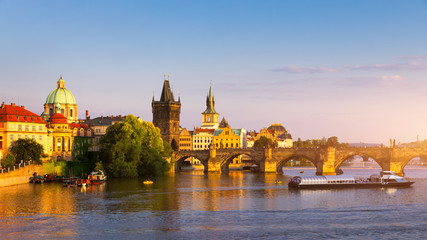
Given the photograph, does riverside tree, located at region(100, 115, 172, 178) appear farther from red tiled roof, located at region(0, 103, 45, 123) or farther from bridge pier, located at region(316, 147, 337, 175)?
bridge pier, located at region(316, 147, 337, 175)

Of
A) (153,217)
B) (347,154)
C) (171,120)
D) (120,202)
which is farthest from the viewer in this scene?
(171,120)

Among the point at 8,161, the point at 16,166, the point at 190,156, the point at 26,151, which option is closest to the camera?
the point at 8,161

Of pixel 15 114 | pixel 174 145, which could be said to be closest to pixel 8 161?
pixel 15 114

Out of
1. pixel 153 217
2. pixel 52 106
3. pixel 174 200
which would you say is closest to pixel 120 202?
pixel 174 200

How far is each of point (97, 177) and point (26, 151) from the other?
12988 millimetres

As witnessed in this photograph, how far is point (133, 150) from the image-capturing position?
109 m

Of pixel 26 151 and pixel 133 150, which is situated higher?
pixel 133 150

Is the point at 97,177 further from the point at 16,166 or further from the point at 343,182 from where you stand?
the point at 343,182

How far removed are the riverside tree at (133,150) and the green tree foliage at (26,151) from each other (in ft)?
51.1

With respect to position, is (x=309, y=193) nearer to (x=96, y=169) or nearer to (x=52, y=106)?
(x=96, y=169)

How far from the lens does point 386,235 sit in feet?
168

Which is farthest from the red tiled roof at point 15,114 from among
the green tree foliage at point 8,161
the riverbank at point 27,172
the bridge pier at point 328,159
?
the bridge pier at point 328,159

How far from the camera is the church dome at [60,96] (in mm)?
153000

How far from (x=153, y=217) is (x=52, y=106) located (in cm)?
10214
